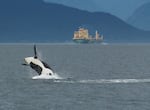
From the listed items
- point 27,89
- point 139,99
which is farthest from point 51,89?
point 139,99

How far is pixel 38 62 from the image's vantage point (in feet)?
300

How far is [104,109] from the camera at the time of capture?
63938 mm

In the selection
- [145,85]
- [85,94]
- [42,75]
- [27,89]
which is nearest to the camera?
[85,94]

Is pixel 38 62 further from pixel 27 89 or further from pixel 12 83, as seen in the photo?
pixel 27 89

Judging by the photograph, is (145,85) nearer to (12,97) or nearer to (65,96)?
(65,96)

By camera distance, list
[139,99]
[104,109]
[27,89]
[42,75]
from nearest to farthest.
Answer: [104,109], [139,99], [27,89], [42,75]

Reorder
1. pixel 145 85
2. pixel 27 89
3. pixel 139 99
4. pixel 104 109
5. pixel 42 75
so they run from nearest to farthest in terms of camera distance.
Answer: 1. pixel 104 109
2. pixel 139 99
3. pixel 27 89
4. pixel 145 85
5. pixel 42 75

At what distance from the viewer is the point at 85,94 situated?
249 feet

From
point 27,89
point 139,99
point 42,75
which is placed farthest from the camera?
point 42,75

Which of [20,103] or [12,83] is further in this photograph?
[12,83]

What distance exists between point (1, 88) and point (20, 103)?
15.3m

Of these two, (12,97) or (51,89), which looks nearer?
(12,97)

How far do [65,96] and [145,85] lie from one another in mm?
16240

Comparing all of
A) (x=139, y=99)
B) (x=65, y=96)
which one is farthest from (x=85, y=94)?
(x=139, y=99)
